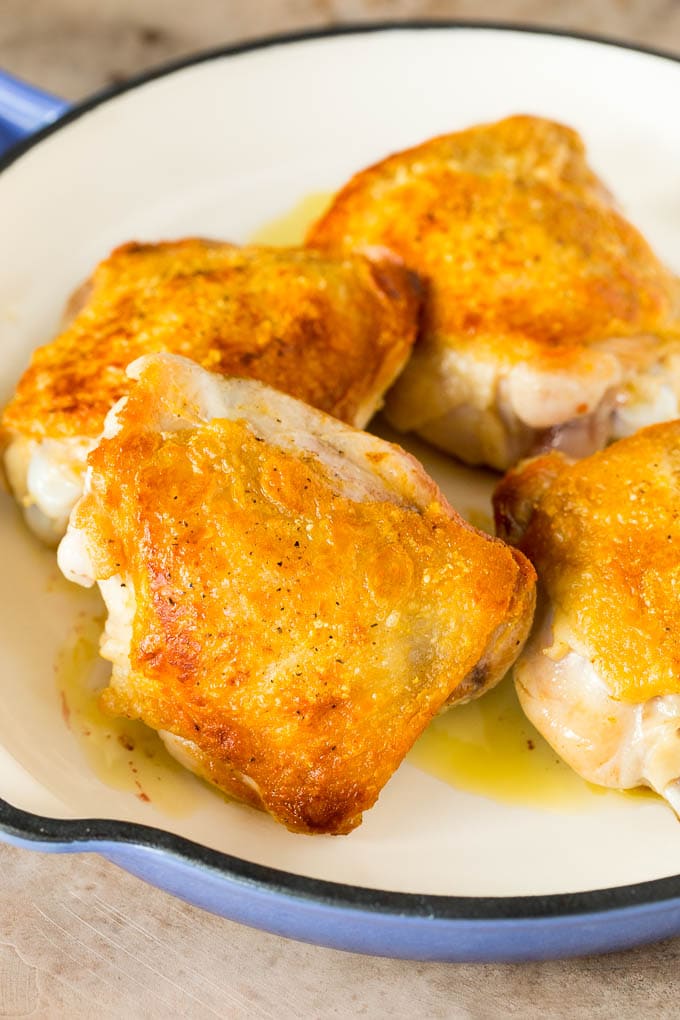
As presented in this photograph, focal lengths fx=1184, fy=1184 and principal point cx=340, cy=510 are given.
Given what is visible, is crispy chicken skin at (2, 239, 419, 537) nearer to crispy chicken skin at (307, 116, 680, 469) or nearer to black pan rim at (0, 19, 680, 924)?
crispy chicken skin at (307, 116, 680, 469)

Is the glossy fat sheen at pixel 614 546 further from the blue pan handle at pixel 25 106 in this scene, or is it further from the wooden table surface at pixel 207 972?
the blue pan handle at pixel 25 106

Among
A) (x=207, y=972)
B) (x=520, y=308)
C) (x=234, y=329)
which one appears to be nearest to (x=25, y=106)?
(x=234, y=329)

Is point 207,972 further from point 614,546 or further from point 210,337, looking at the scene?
point 210,337

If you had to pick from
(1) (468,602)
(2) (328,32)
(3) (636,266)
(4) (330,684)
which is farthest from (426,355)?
(2) (328,32)

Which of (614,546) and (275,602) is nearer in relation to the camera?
(275,602)

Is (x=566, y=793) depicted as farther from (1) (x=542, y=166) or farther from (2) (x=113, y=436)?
(1) (x=542, y=166)

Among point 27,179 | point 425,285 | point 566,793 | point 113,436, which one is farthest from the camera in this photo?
point 27,179
